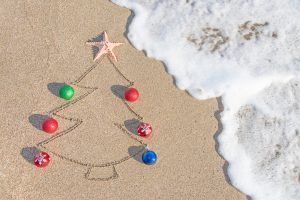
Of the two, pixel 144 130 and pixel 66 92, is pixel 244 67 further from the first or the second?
pixel 66 92

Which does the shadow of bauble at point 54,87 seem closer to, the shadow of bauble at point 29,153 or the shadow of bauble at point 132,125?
the shadow of bauble at point 29,153

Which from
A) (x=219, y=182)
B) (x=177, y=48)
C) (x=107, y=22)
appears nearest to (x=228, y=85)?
(x=177, y=48)

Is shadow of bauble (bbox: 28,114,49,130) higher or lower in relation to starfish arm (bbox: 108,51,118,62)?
lower

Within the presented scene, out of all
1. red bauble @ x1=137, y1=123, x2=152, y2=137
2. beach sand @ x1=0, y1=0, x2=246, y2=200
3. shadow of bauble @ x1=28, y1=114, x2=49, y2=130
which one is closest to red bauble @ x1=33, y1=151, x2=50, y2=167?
beach sand @ x1=0, y1=0, x2=246, y2=200

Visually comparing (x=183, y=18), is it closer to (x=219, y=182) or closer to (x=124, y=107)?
(x=124, y=107)

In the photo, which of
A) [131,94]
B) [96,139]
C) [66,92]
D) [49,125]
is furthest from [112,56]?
[49,125]

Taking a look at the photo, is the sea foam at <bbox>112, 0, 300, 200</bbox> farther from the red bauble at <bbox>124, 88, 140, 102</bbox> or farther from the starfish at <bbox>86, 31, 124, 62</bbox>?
the red bauble at <bbox>124, 88, 140, 102</bbox>
